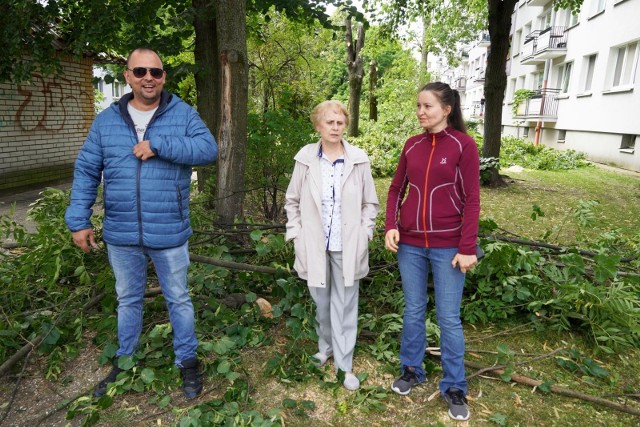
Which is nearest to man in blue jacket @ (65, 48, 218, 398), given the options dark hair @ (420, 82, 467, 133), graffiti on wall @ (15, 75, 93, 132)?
dark hair @ (420, 82, 467, 133)

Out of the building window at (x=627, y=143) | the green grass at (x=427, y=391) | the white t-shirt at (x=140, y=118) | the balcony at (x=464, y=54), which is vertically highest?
the balcony at (x=464, y=54)

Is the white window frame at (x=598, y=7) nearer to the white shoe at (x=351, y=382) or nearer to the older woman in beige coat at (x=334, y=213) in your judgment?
the older woman in beige coat at (x=334, y=213)

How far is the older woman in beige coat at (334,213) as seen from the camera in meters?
2.78

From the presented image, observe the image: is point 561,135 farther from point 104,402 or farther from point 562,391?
point 104,402

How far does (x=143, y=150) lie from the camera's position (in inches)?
98.5

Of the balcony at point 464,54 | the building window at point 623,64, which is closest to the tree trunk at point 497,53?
the building window at point 623,64

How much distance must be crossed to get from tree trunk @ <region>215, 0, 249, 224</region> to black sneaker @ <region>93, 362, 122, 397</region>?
1.92 m

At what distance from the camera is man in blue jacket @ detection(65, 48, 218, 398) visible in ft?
8.52

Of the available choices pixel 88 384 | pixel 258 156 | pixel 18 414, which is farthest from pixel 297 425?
pixel 258 156

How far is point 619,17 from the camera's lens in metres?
15.6

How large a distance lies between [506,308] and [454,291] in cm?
143

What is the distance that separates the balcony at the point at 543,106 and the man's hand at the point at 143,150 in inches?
880

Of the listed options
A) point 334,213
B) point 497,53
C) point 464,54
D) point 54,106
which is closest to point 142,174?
point 334,213

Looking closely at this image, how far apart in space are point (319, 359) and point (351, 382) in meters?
0.29
